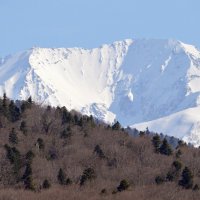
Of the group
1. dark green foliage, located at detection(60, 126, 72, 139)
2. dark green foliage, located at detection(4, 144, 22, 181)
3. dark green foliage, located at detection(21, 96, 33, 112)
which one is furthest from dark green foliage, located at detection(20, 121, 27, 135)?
dark green foliage, located at detection(4, 144, 22, 181)

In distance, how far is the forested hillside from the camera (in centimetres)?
8625

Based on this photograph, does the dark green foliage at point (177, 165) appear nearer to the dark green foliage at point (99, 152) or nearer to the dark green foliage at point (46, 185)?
the dark green foliage at point (99, 152)

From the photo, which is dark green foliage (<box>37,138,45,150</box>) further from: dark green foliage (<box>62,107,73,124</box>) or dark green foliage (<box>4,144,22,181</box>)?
dark green foliage (<box>62,107,73,124</box>)

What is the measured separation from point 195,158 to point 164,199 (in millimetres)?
23352

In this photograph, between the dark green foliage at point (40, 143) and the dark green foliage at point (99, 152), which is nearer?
the dark green foliage at point (40, 143)

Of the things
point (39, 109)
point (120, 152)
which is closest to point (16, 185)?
point (120, 152)

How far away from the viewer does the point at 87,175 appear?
9181 centimetres

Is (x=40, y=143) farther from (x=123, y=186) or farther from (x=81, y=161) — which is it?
(x=123, y=186)

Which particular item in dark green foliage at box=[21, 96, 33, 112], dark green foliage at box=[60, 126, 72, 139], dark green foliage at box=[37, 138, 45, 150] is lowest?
dark green foliage at box=[37, 138, 45, 150]

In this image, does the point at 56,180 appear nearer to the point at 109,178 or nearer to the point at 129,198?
the point at 109,178

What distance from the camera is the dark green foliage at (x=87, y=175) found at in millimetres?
90775

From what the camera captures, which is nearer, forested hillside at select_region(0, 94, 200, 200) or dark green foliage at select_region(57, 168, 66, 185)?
forested hillside at select_region(0, 94, 200, 200)

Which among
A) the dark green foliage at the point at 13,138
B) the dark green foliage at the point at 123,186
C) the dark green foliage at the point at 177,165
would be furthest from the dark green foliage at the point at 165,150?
the dark green foliage at the point at 123,186

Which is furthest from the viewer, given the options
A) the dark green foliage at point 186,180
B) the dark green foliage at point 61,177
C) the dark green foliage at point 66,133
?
the dark green foliage at point 66,133
